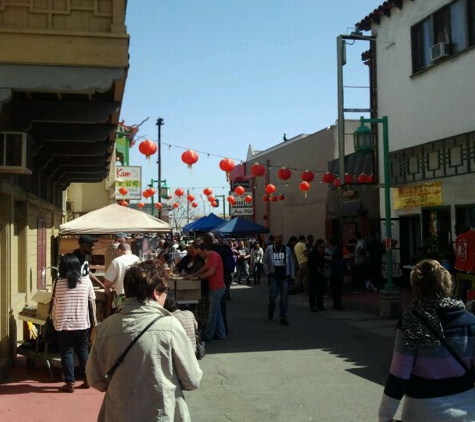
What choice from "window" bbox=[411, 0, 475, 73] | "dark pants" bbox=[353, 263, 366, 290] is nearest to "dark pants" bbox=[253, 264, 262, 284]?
"dark pants" bbox=[353, 263, 366, 290]

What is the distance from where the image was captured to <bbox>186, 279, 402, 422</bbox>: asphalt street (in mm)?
6418

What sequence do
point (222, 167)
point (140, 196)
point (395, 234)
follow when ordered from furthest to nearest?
point (140, 196)
point (222, 167)
point (395, 234)

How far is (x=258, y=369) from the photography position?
8.34 m

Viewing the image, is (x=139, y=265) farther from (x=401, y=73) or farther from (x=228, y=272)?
(x=401, y=73)

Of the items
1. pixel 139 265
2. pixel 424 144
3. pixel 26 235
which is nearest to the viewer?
pixel 139 265

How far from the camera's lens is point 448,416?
3.33 metres

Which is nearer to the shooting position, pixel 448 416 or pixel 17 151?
pixel 448 416

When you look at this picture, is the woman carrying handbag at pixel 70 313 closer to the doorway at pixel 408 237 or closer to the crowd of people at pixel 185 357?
the crowd of people at pixel 185 357

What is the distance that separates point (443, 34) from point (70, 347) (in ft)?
38.1

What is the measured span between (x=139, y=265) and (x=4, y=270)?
478 centimetres

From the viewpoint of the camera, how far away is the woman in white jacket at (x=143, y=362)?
338cm

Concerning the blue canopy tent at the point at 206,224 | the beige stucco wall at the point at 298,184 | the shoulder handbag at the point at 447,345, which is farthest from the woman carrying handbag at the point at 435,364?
the beige stucco wall at the point at 298,184

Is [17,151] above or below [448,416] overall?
above

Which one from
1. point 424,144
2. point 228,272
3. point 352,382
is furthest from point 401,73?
point 352,382
